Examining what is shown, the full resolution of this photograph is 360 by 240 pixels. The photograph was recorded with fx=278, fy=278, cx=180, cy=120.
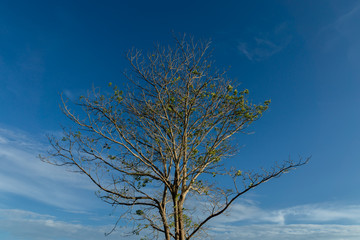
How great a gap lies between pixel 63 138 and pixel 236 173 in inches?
236

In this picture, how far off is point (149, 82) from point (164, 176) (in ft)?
11.3

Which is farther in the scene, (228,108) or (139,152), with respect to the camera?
(228,108)

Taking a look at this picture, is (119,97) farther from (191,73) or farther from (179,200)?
(179,200)

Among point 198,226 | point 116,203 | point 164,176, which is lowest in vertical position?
point 198,226

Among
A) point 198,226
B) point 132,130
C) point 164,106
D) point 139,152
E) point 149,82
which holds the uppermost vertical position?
point 149,82

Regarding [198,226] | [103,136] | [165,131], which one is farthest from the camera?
[165,131]

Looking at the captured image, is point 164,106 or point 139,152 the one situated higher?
point 164,106

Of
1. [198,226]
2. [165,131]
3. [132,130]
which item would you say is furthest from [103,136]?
[198,226]

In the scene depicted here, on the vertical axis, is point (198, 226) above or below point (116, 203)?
below

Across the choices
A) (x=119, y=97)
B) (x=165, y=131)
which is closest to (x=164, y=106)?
(x=165, y=131)

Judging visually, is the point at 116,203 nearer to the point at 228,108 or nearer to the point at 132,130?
the point at 132,130

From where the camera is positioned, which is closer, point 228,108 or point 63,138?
point 63,138

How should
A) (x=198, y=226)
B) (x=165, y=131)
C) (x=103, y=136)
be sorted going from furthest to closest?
1. (x=165, y=131)
2. (x=103, y=136)
3. (x=198, y=226)

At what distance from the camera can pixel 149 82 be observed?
10188 millimetres
